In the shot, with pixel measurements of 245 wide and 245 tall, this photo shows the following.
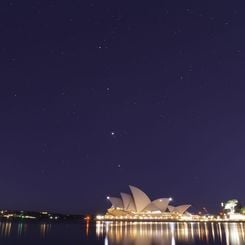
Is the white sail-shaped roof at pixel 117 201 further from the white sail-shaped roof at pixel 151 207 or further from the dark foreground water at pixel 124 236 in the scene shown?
the dark foreground water at pixel 124 236

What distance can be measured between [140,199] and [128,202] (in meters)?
4.19

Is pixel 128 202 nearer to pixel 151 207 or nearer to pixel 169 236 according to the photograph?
pixel 151 207

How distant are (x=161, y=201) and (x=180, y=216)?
16182mm

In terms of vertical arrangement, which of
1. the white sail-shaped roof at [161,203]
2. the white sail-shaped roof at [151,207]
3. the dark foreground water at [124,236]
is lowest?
the dark foreground water at [124,236]

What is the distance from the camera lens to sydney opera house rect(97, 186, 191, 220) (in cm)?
11975

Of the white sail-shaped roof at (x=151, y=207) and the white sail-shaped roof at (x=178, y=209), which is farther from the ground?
the white sail-shaped roof at (x=178, y=209)

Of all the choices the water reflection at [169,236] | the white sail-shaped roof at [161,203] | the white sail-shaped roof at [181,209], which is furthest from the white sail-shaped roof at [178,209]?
the water reflection at [169,236]

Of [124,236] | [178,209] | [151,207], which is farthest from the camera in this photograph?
[178,209]

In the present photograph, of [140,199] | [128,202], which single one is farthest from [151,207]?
[128,202]

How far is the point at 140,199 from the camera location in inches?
4705

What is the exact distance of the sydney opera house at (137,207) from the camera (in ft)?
393

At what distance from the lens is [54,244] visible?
37219 mm

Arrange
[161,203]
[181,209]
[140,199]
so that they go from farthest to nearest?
1. [181,209]
2. [161,203]
3. [140,199]

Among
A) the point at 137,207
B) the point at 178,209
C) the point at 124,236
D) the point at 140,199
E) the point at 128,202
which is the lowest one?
the point at 124,236
